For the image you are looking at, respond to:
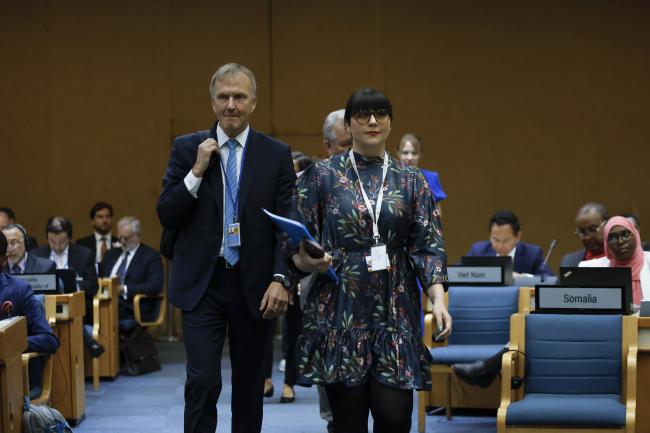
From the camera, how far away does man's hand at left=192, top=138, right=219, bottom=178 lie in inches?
146

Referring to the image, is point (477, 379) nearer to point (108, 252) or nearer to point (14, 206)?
point (108, 252)

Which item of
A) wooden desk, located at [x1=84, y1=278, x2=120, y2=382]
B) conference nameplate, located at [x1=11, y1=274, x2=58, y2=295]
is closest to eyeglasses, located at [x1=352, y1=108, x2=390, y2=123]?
conference nameplate, located at [x1=11, y1=274, x2=58, y2=295]

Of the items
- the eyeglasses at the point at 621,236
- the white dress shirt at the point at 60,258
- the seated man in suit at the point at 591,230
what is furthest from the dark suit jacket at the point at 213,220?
the white dress shirt at the point at 60,258

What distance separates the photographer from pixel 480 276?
A: 6.52 m

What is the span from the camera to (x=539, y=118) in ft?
35.4

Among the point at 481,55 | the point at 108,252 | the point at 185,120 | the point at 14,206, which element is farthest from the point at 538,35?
the point at 14,206

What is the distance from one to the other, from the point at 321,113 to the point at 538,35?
7.18 feet

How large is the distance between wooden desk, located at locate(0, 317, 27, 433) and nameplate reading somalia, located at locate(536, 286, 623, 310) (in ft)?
7.50

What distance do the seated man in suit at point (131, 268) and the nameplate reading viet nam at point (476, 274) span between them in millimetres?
3232

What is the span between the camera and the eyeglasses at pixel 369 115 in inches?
133

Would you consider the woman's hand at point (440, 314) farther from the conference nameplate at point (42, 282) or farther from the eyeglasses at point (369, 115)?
the conference nameplate at point (42, 282)

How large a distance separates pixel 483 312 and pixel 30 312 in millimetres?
2563

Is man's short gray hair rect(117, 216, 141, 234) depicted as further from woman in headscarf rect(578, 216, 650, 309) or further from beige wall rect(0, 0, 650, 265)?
woman in headscarf rect(578, 216, 650, 309)

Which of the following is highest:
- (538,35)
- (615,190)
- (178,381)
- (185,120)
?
(538,35)
